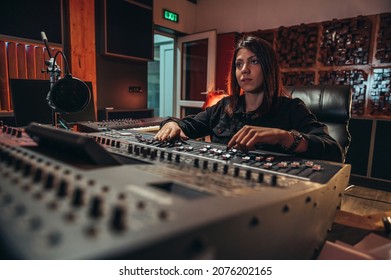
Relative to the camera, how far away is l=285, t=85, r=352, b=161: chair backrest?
1.87 m

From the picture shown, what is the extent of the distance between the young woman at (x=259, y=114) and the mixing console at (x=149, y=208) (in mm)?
470

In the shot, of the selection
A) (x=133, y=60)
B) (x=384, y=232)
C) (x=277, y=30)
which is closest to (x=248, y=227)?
(x=384, y=232)

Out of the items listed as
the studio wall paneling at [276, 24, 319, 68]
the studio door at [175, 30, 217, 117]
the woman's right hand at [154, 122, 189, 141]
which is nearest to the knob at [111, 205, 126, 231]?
the woman's right hand at [154, 122, 189, 141]

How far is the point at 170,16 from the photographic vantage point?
464cm

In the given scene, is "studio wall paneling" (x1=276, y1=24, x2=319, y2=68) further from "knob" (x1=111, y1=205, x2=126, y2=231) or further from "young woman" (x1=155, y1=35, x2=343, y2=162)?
"knob" (x1=111, y1=205, x2=126, y2=231)

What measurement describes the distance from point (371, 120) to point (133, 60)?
3252mm

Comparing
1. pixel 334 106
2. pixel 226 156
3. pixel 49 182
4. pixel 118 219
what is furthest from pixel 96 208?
pixel 334 106

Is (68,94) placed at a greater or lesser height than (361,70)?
lesser

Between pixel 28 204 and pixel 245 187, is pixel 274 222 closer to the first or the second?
pixel 245 187

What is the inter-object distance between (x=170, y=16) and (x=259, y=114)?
12.3 feet

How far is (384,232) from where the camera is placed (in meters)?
0.77

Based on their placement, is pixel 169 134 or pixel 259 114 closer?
pixel 169 134

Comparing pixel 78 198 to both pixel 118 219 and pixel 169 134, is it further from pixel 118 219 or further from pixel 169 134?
pixel 169 134

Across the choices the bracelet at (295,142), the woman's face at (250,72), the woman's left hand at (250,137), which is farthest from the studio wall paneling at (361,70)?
the woman's left hand at (250,137)
